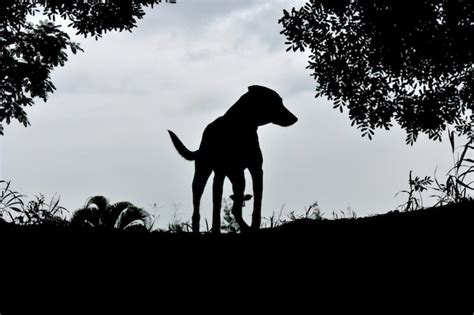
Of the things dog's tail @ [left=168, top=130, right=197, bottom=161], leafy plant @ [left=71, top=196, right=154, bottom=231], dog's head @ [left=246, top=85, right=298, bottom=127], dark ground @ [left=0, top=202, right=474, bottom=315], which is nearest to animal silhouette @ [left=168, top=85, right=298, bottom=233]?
dog's head @ [left=246, top=85, right=298, bottom=127]

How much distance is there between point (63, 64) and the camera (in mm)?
14578

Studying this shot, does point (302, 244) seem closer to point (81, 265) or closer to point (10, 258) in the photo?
point (81, 265)

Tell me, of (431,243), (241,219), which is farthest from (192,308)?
(241,219)

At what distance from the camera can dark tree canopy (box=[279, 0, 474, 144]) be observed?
9492mm

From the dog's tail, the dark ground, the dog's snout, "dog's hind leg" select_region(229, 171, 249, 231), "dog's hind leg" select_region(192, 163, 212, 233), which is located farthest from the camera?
the dog's tail

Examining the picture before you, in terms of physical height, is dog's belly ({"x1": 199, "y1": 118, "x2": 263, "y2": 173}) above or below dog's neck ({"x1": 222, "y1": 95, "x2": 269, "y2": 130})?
below

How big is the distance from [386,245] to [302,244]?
1.86 ft

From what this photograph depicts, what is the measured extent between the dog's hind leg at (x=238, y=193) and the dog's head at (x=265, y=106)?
80 cm

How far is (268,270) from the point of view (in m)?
3.54

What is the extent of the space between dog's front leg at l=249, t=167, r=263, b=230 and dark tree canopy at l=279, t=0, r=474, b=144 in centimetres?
324

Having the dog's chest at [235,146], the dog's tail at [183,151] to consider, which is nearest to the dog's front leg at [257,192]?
the dog's chest at [235,146]

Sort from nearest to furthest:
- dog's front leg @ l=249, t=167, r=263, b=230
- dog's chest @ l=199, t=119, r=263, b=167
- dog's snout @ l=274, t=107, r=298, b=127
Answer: dog's front leg @ l=249, t=167, r=263, b=230
dog's chest @ l=199, t=119, r=263, b=167
dog's snout @ l=274, t=107, r=298, b=127

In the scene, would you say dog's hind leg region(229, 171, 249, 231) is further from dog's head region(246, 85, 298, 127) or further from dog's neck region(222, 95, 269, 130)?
dog's head region(246, 85, 298, 127)

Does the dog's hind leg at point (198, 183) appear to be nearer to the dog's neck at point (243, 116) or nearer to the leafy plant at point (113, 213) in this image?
the dog's neck at point (243, 116)
